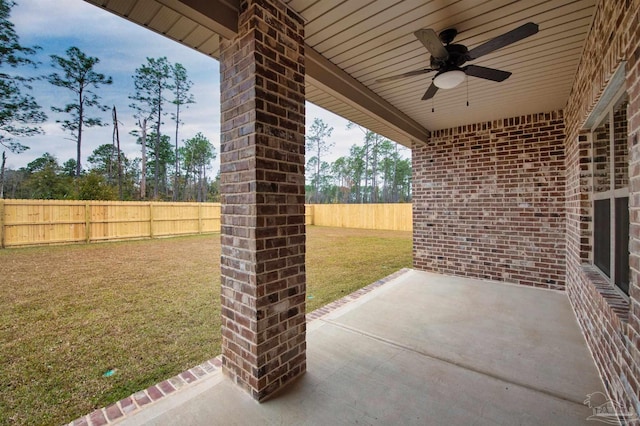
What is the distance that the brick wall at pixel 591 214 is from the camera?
55.8 inches

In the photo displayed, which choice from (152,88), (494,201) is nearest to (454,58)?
(494,201)

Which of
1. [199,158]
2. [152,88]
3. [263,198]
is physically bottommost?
[263,198]

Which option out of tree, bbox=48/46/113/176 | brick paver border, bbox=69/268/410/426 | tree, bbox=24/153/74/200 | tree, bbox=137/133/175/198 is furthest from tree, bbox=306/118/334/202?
brick paver border, bbox=69/268/410/426

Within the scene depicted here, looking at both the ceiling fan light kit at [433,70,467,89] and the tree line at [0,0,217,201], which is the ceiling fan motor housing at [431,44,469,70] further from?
the tree line at [0,0,217,201]

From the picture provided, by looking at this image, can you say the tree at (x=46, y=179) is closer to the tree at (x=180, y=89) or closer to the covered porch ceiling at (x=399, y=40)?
the tree at (x=180, y=89)

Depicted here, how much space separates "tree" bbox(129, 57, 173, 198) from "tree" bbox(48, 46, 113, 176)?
6.11 feet

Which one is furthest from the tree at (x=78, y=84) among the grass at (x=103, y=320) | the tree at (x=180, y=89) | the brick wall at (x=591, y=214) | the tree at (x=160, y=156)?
the brick wall at (x=591, y=214)

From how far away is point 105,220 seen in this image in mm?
9789

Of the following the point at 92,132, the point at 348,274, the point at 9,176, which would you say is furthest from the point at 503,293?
the point at 9,176

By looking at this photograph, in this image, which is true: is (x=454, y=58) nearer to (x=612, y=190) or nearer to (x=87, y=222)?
(x=612, y=190)

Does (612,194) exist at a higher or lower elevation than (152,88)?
lower

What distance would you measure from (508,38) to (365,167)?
23.0 meters

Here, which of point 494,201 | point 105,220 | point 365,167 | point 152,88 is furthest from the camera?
point 365,167

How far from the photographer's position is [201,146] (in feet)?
74.5
